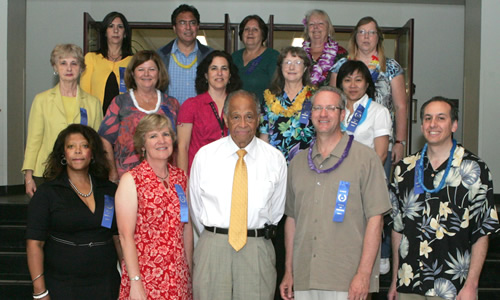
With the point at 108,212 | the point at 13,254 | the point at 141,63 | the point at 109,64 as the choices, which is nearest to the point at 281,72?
the point at 141,63

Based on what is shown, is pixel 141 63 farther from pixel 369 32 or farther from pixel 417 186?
pixel 417 186

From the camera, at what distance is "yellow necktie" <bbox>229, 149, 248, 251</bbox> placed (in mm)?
3289

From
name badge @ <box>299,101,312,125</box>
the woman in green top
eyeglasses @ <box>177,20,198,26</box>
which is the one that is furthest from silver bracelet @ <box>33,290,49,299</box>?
eyeglasses @ <box>177,20,198,26</box>

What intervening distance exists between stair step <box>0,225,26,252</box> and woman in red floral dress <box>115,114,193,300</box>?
234cm

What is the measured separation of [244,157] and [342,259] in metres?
0.82

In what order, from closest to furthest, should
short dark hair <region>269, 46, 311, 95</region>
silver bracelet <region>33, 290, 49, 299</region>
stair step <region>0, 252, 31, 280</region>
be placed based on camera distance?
silver bracelet <region>33, 290, 49, 299</region>
short dark hair <region>269, 46, 311, 95</region>
stair step <region>0, 252, 31, 280</region>

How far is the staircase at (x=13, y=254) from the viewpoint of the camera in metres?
4.87

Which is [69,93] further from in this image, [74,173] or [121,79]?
[74,173]

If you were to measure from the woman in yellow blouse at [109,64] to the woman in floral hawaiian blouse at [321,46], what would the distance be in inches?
64.7

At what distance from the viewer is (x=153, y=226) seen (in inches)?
131

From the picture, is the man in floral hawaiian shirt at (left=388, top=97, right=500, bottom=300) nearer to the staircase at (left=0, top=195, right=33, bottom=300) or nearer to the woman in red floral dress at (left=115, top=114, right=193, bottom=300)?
the woman in red floral dress at (left=115, top=114, right=193, bottom=300)

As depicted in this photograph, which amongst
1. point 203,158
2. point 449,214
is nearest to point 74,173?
point 203,158

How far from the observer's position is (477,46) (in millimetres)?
7926

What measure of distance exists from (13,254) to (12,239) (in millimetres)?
263
